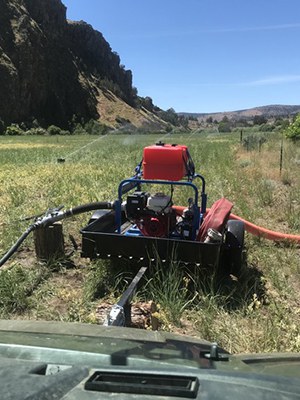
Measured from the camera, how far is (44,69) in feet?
320

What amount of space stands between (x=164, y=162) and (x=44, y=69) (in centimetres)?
9809

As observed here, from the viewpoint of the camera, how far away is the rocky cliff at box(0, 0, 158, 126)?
88688 mm

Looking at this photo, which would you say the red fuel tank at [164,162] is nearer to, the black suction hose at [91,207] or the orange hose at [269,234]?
the black suction hose at [91,207]

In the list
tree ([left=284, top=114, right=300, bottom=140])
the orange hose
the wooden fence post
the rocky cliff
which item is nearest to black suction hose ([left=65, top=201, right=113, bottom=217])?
the wooden fence post

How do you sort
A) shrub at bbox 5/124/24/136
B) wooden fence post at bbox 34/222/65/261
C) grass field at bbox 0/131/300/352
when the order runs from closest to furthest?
grass field at bbox 0/131/300/352
wooden fence post at bbox 34/222/65/261
shrub at bbox 5/124/24/136

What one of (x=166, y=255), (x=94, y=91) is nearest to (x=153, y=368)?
(x=166, y=255)

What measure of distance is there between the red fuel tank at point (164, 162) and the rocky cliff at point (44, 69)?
84.0m

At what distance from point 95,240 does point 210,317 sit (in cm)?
150

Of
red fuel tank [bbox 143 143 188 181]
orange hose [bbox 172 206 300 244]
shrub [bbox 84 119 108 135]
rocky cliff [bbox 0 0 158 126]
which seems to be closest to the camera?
red fuel tank [bbox 143 143 188 181]

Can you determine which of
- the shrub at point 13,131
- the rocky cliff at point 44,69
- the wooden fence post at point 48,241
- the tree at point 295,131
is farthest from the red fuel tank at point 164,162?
the rocky cliff at point 44,69

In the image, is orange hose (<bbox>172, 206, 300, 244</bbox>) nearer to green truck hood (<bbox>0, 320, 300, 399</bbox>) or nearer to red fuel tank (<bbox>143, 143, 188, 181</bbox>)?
red fuel tank (<bbox>143, 143, 188, 181</bbox>)

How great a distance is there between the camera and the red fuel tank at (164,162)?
16.6ft

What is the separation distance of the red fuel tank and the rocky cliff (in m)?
84.0

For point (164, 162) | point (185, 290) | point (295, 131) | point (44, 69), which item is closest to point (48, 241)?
point (164, 162)
